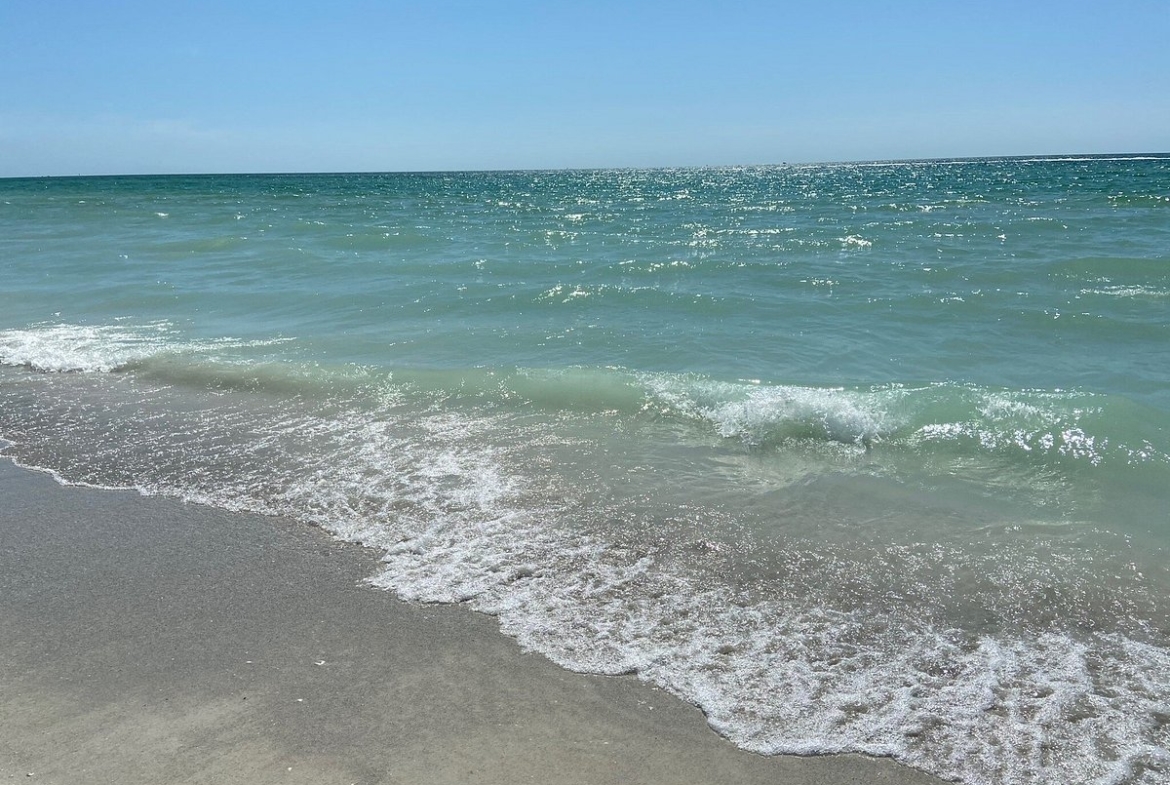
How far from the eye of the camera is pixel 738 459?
6.23 metres

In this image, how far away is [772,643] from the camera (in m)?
3.87

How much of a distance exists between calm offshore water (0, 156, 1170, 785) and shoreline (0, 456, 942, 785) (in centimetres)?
21

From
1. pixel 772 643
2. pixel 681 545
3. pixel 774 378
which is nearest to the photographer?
pixel 772 643

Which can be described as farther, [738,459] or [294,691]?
[738,459]

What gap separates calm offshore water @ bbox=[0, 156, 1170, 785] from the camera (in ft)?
12.0

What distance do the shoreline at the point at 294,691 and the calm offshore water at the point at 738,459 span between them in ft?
0.67

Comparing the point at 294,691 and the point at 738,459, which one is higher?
the point at 738,459

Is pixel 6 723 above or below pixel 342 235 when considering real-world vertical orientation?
below

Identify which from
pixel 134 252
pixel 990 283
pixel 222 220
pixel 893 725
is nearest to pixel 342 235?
pixel 134 252

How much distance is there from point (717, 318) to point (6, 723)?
9336mm

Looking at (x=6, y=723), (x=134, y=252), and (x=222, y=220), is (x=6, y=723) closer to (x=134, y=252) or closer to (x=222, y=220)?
(x=134, y=252)

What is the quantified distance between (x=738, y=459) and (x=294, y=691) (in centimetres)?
364

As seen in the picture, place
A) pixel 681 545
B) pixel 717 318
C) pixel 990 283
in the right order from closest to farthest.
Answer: pixel 681 545 < pixel 717 318 < pixel 990 283

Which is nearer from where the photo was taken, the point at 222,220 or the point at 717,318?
the point at 717,318
